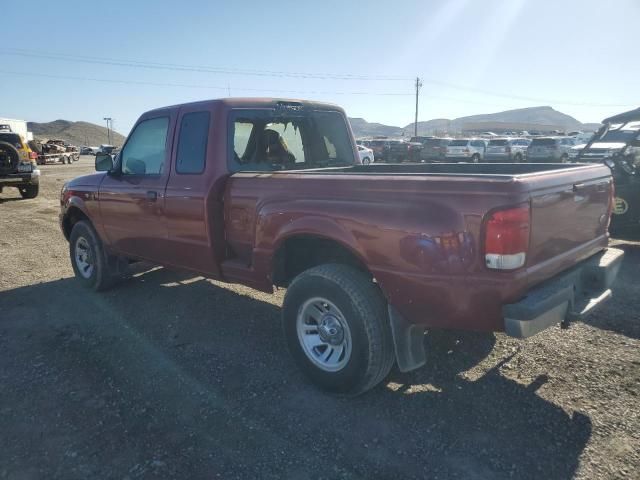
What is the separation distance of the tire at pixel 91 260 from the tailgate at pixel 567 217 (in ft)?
15.4

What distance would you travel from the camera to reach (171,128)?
4445 millimetres

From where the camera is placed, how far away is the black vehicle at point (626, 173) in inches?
307

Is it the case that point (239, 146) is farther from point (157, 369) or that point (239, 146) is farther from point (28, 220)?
point (28, 220)

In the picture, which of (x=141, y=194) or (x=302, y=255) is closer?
(x=302, y=255)

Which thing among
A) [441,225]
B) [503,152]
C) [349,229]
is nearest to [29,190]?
[349,229]

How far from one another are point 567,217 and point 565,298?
536 mm

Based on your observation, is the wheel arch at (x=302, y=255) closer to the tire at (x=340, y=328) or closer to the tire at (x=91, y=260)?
the tire at (x=340, y=328)

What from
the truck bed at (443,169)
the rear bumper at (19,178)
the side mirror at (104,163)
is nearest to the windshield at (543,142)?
the rear bumper at (19,178)

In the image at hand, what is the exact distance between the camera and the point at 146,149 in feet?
15.9

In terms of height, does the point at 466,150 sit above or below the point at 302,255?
above

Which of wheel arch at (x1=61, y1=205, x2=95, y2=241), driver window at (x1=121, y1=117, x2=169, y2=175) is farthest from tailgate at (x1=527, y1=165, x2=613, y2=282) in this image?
wheel arch at (x1=61, y1=205, x2=95, y2=241)

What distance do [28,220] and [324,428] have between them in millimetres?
10670

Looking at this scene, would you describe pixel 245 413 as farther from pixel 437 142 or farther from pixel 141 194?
pixel 437 142

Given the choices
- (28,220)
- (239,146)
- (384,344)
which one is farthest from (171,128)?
(28,220)
